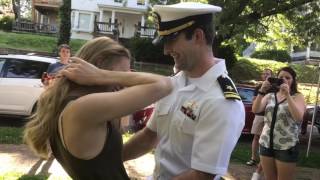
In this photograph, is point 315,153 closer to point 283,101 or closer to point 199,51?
point 283,101

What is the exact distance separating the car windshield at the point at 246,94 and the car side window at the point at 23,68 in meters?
4.97

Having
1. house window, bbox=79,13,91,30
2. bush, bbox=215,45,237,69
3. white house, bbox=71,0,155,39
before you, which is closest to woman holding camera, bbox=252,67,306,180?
bush, bbox=215,45,237,69

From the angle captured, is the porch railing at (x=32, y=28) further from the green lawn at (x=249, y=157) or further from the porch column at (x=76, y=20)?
the green lawn at (x=249, y=157)

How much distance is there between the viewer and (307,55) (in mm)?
43406

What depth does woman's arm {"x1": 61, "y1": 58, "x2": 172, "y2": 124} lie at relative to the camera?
2.02 meters

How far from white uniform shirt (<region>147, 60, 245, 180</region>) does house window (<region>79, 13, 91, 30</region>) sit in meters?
43.2

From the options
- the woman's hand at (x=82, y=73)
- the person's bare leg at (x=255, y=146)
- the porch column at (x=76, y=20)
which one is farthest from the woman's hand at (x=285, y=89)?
the porch column at (x=76, y=20)

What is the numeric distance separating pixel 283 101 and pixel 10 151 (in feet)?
16.9

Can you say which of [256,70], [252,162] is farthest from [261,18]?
[252,162]

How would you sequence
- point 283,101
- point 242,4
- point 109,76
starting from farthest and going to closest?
point 242,4
point 283,101
point 109,76

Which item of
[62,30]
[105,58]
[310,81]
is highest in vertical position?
[105,58]

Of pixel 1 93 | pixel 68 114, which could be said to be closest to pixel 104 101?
pixel 68 114

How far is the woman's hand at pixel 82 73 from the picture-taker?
2.12 meters

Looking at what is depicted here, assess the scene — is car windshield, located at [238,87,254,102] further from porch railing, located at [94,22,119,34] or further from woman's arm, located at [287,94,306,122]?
porch railing, located at [94,22,119,34]
